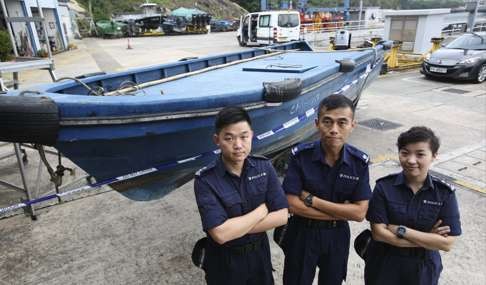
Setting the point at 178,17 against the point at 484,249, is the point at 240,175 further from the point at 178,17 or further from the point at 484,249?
the point at 178,17

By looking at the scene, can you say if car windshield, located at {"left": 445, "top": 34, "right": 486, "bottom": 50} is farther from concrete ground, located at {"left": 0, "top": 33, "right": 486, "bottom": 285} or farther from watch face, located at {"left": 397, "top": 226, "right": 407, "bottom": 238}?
watch face, located at {"left": 397, "top": 226, "right": 407, "bottom": 238}

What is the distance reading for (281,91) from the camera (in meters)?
3.01

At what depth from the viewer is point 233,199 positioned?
1737 mm

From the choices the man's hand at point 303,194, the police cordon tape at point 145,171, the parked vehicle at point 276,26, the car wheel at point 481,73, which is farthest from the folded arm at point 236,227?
the parked vehicle at point 276,26

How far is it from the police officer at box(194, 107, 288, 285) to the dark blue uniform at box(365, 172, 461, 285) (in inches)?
20.3

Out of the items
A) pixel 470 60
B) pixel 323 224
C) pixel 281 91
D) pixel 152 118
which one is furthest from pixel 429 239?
pixel 470 60

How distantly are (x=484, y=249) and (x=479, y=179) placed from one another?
4.91ft

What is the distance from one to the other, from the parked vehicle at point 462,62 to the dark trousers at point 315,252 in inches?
356

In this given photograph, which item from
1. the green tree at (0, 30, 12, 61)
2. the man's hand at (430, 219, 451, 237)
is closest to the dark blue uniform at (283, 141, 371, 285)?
the man's hand at (430, 219, 451, 237)

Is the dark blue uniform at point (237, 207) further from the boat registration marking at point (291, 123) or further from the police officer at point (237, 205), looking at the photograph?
the boat registration marking at point (291, 123)

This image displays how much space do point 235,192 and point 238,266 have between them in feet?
1.32

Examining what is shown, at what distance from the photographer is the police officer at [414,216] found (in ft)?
5.44

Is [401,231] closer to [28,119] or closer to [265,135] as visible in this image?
[265,135]

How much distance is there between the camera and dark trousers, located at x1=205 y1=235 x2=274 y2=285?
1.81m
